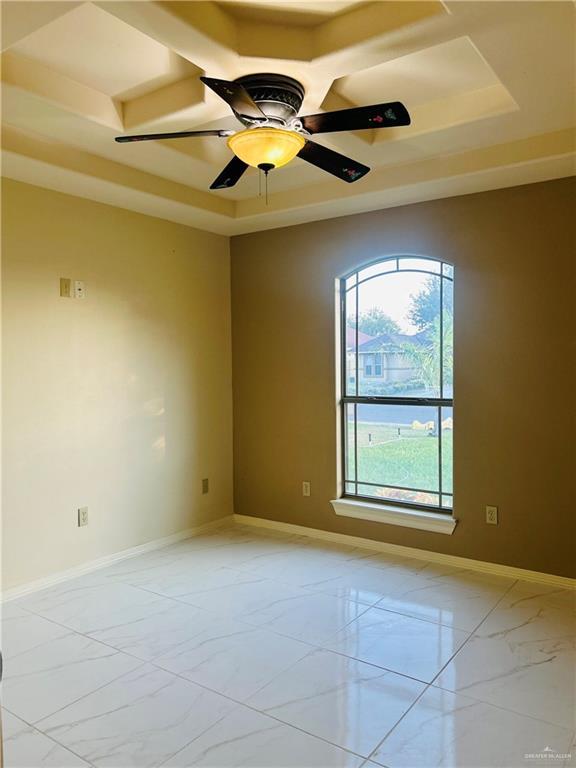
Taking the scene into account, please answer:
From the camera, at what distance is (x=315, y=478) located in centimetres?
430

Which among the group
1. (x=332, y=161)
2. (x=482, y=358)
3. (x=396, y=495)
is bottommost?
(x=396, y=495)

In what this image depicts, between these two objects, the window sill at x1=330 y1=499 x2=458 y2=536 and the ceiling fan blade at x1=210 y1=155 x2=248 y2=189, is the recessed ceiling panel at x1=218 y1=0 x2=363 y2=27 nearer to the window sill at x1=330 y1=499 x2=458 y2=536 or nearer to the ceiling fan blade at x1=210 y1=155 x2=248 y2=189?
the ceiling fan blade at x1=210 y1=155 x2=248 y2=189

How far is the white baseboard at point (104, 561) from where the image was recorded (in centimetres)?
326

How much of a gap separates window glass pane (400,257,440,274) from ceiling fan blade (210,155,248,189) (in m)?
1.69

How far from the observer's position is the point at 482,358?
354 centimetres

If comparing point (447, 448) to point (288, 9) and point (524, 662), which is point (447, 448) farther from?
point (288, 9)

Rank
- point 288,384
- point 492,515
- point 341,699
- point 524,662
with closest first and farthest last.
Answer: point 341,699
point 524,662
point 492,515
point 288,384

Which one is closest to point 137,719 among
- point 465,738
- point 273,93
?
point 465,738

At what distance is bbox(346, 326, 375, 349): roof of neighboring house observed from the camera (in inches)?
162

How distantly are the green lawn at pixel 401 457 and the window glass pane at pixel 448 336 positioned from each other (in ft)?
1.08

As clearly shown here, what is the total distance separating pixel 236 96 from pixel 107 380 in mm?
2354

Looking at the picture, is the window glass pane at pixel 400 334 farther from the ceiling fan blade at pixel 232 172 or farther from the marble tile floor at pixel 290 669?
the ceiling fan blade at pixel 232 172

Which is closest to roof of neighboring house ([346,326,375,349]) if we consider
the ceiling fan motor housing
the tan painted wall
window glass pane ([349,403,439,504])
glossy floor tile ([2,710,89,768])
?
the tan painted wall

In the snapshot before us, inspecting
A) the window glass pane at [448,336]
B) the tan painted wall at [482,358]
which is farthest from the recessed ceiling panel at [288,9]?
the window glass pane at [448,336]
